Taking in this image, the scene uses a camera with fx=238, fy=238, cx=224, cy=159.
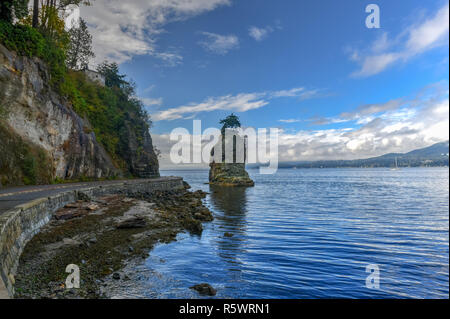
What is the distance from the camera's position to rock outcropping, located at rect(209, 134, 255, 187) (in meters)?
67.4

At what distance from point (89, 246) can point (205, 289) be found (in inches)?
221

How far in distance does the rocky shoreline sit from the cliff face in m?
6.17

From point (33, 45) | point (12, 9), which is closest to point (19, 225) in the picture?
point (33, 45)

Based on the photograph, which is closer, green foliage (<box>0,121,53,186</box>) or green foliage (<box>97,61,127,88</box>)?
green foliage (<box>0,121,53,186</box>)

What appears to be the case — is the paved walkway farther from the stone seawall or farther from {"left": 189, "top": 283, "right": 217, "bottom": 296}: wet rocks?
{"left": 189, "top": 283, "right": 217, "bottom": 296}: wet rocks

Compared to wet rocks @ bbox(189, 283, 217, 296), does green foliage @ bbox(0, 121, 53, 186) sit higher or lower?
higher

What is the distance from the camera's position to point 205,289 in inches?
286

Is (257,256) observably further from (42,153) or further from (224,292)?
(42,153)

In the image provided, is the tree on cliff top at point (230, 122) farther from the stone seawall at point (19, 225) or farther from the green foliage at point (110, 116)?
the stone seawall at point (19, 225)

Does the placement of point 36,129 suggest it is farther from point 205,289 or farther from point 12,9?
point 205,289

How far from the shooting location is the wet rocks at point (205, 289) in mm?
7168

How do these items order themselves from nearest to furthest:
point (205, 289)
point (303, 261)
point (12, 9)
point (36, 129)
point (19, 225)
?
point (205, 289) < point (19, 225) < point (303, 261) < point (36, 129) < point (12, 9)

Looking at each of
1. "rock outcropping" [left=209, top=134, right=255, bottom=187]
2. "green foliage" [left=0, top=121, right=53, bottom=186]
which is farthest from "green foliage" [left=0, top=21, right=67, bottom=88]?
"rock outcropping" [left=209, top=134, right=255, bottom=187]

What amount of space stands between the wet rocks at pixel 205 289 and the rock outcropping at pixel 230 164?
192 ft
